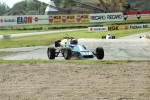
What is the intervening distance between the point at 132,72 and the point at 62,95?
438 centimetres

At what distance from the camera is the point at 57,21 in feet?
204

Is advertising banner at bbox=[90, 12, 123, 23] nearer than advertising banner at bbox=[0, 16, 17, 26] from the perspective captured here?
No

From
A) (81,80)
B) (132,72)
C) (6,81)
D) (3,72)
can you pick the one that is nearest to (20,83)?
(6,81)

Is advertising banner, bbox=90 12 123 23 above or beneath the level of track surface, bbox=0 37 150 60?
above

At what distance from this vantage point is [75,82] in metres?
11.1

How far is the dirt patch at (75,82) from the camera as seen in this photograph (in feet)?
30.5

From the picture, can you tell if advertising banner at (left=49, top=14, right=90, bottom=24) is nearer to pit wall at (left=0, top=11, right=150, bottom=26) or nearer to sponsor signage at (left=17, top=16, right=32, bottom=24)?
pit wall at (left=0, top=11, right=150, bottom=26)

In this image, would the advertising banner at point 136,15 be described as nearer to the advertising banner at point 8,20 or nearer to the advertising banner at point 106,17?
the advertising banner at point 106,17

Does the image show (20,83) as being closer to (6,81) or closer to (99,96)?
(6,81)

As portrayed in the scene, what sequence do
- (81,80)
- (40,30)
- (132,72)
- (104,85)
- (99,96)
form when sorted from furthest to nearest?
(40,30)
(132,72)
(81,80)
(104,85)
(99,96)

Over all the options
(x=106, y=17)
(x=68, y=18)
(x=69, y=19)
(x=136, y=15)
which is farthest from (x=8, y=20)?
(x=136, y=15)

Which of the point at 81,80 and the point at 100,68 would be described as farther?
the point at 100,68

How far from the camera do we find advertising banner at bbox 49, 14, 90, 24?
61.7 m

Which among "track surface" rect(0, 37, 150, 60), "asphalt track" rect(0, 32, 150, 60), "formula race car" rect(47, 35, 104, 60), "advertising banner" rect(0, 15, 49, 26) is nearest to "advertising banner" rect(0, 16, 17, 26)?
"advertising banner" rect(0, 15, 49, 26)
